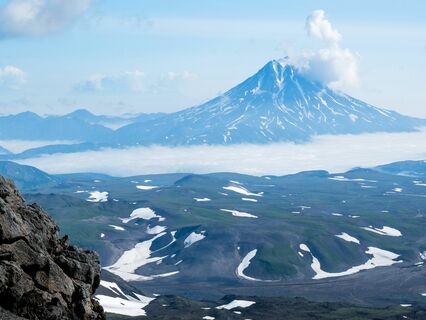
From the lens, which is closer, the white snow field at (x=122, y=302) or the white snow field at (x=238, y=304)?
the white snow field at (x=122, y=302)

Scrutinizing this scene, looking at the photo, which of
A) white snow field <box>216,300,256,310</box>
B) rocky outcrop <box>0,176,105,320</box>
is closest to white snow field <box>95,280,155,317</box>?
white snow field <box>216,300,256,310</box>

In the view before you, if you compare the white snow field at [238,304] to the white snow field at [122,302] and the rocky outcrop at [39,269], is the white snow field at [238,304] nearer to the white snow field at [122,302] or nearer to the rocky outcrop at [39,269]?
the white snow field at [122,302]

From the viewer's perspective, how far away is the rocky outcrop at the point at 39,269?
34.4 metres

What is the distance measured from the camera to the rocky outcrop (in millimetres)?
34406

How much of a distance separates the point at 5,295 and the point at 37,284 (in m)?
2.42

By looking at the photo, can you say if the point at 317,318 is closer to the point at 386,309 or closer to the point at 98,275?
the point at 386,309

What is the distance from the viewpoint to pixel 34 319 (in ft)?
113

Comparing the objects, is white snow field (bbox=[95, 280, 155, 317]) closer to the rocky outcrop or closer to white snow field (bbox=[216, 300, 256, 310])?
white snow field (bbox=[216, 300, 256, 310])

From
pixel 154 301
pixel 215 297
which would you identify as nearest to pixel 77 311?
pixel 154 301

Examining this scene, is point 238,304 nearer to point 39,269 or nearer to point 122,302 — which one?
Answer: point 122,302

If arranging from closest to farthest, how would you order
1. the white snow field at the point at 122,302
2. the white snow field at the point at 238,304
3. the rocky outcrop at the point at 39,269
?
the rocky outcrop at the point at 39,269, the white snow field at the point at 122,302, the white snow field at the point at 238,304

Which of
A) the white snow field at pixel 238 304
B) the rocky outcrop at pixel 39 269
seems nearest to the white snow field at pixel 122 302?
the white snow field at pixel 238 304

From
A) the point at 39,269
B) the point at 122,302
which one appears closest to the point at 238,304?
the point at 122,302

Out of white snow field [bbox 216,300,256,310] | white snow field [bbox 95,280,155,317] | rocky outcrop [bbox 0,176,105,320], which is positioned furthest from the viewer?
white snow field [bbox 216,300,256,310]
